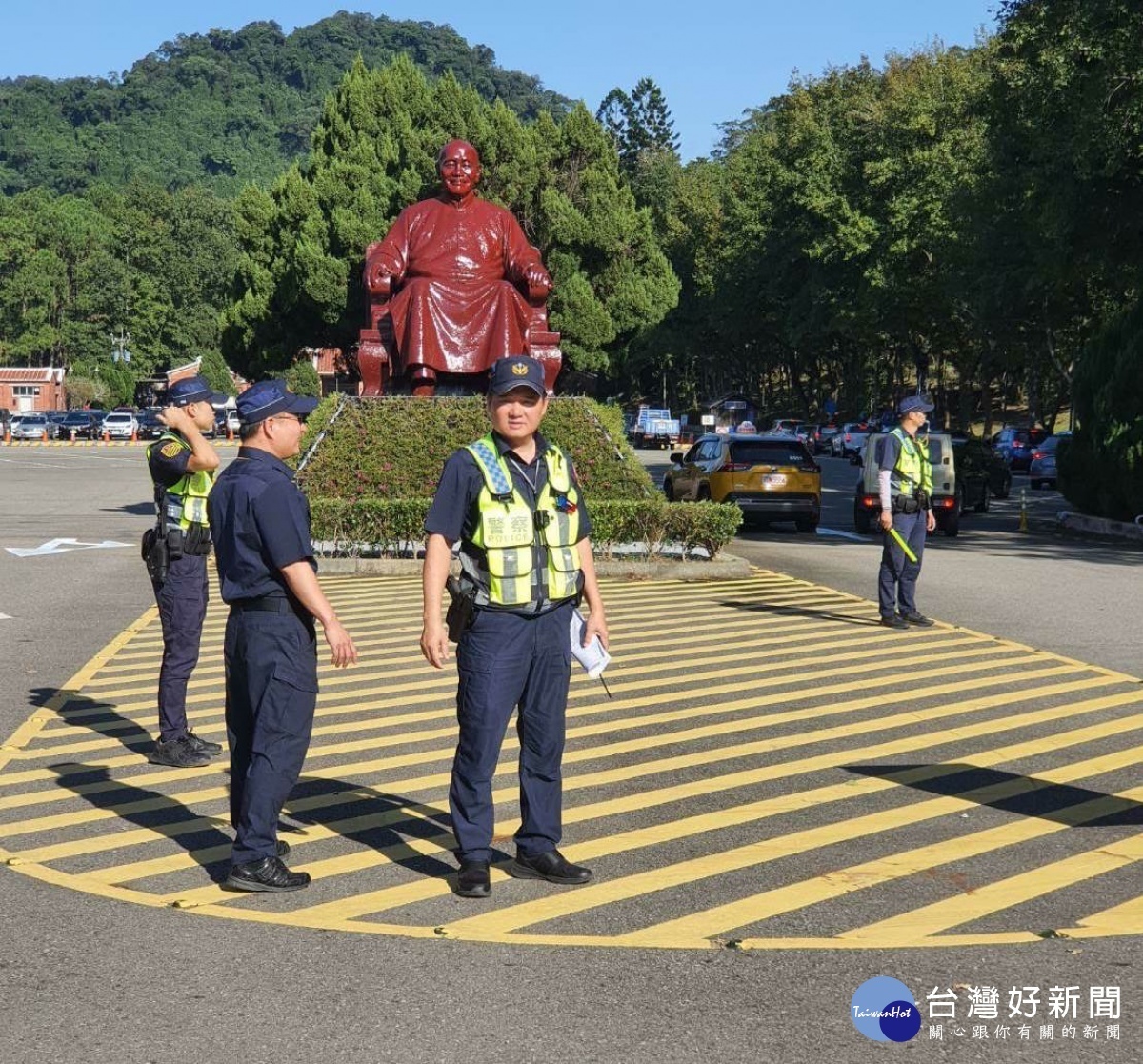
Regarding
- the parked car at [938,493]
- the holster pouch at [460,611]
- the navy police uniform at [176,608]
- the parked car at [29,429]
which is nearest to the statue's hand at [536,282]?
the parked car at [938,493]

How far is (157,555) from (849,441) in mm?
54887

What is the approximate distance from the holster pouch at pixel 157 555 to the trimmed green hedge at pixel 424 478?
30.6ft

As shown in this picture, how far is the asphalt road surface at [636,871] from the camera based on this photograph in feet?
15.7

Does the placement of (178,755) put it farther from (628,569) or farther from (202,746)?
(628,569)

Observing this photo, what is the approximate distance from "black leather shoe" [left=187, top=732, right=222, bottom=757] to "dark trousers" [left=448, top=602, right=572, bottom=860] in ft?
9.01

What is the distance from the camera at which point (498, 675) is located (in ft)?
19.6

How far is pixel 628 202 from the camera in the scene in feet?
141

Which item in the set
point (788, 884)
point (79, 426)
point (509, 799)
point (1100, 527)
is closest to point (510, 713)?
point (788, 884)

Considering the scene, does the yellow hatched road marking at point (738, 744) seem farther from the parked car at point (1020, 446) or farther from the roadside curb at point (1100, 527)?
the parked car at point (1020, 446)

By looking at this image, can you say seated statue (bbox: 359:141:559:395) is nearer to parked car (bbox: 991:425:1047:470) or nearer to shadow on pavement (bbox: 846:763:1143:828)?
shadow on pavement (bbox: 846:763:1143:828)

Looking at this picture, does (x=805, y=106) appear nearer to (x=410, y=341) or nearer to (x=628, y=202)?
(x=628, y=202)

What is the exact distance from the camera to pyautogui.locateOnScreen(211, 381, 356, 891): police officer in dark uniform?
19.6ft

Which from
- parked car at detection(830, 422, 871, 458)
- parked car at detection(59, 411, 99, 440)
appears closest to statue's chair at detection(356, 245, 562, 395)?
parked car at detection(830, 422, 871, 458)

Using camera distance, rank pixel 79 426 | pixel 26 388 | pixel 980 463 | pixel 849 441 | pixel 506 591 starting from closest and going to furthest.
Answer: pixel 506 591 → pixel 980 463 → pixel 849 441 → pixel 79 426 → pixel 26 388
